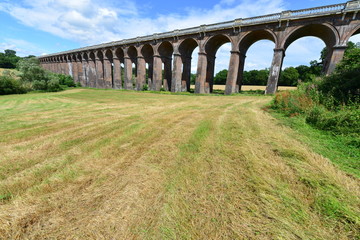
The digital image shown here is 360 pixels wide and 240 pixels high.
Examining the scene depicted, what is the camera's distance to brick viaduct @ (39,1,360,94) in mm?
15059

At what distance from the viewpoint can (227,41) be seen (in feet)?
78.3

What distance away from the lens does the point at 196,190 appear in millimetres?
2166

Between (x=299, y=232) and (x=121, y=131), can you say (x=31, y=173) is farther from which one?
(x=299, y=232)

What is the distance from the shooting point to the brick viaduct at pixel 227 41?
49.4 ft

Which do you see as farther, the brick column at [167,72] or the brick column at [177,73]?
the brick column at [167,72]

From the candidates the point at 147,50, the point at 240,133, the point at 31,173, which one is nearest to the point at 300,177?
the point at 240,133

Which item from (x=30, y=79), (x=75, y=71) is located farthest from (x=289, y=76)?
(x=75, y=71)

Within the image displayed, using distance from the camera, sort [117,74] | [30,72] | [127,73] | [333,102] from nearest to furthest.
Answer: [333,102]
[30,72]
[127,73]
[117,74]

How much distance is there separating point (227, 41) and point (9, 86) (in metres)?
35.9

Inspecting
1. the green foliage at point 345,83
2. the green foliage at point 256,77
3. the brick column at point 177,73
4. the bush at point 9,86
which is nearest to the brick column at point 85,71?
the bush at point 9,86

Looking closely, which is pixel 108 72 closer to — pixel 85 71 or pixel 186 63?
pixel 85 71

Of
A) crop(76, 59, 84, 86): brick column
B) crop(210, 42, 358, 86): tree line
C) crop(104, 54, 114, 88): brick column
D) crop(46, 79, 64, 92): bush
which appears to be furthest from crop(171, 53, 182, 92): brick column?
crop(76, 59, 84, 86): brick column

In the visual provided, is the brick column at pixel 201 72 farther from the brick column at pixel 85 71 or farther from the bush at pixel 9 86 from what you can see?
the brick column at pixel 85 71

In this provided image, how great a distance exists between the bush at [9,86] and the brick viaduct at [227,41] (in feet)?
54.0
